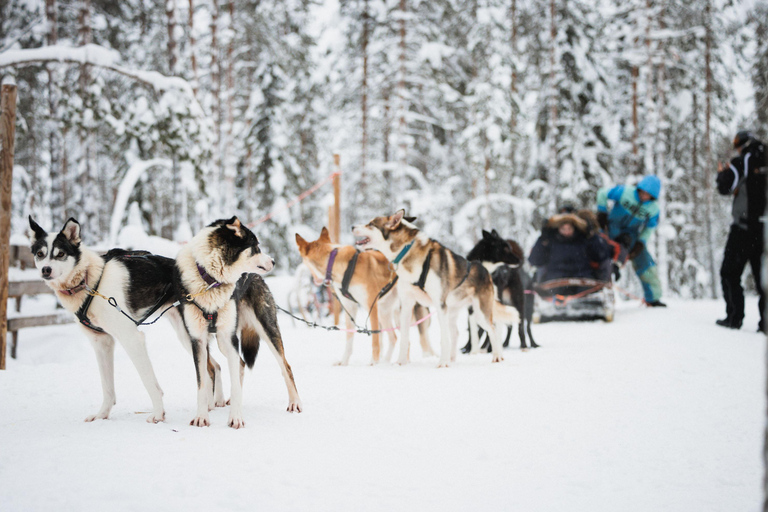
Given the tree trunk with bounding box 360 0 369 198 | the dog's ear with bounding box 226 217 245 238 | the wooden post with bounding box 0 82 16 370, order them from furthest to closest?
the tree trunk with bounding box 360 0 369 198 < the wooden post with bounding box 0 82 16 370 < the dog's ear with bounding box 226 217 245 238

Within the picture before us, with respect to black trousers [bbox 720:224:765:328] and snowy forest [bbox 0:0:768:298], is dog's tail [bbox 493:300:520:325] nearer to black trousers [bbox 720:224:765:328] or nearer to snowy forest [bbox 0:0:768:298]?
black trousers [bbox 720:224:765:328]

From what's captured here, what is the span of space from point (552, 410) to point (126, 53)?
18.4 m

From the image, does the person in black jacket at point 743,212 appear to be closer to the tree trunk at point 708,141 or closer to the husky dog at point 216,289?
the husky dog at point 216,289

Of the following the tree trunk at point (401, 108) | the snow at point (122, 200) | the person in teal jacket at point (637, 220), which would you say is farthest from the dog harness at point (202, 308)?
the tree trunk at point (401, 108)

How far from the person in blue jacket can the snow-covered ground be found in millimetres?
3346

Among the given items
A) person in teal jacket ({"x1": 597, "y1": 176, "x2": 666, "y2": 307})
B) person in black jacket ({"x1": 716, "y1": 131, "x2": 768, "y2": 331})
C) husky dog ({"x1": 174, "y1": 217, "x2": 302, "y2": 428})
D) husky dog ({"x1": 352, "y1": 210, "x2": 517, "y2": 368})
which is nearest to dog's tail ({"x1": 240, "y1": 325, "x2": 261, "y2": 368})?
husky dog ({"x1": 174, "y1": 217, "x2": 302, "y2": 428})

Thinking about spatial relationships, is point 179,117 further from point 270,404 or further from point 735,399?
point 735,399

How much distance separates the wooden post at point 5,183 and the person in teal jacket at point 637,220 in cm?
953

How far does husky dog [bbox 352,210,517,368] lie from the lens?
5.44 m

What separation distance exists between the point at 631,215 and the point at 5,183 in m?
9.70

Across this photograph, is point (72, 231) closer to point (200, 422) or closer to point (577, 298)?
point (200, 422)

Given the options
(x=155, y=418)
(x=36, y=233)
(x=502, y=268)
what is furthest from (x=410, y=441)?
(x=502, y=268)

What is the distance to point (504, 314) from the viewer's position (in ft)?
19.6

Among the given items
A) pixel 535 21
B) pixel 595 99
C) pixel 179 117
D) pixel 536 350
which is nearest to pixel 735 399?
pixel 536 350
